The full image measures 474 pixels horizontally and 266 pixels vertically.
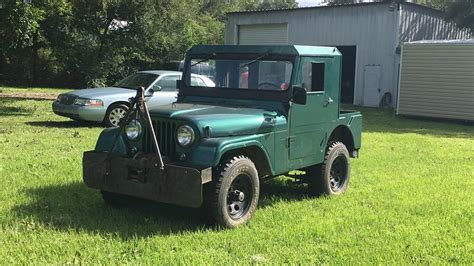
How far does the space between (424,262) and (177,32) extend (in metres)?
27.2

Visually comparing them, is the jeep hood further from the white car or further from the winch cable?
the white car

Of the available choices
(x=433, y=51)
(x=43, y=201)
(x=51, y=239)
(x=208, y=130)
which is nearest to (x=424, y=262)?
(x=208, y=130)

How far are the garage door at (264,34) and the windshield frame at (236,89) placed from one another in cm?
2047

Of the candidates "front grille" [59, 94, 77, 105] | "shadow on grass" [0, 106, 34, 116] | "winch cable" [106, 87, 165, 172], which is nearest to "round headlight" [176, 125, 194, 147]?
"winch cable" [106, 87, 165, 172]

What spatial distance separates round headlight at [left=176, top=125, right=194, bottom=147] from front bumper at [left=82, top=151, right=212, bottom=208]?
265 mm

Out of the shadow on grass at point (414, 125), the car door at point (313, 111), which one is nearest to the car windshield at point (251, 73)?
the car door at point (313, 111)

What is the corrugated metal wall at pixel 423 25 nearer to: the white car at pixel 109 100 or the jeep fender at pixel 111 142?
the white car at pixel 109 100

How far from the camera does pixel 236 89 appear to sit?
6.48 metres

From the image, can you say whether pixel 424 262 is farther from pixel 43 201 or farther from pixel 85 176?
pixel 43 201

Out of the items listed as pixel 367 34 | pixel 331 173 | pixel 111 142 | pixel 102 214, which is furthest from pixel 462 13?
pixel 102 214

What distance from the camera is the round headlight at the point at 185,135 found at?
524 centimetres

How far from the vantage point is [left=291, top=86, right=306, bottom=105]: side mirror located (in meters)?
5.98

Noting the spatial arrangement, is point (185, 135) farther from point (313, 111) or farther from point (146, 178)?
point (313, 111)

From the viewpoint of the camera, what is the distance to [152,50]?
30172mm
